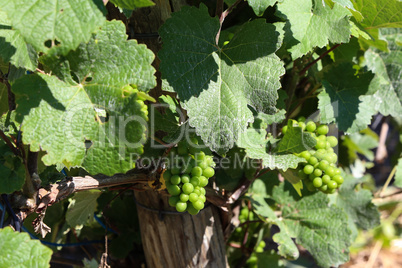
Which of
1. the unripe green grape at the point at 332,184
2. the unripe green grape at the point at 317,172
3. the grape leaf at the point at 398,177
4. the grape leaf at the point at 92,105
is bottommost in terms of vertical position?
the grape leaf at the point at 398,177

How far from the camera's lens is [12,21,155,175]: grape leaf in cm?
106

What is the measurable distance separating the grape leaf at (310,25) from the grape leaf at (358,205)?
1.17 m

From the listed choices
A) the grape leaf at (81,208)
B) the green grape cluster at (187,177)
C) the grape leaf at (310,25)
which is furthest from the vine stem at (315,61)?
the grape leaf at (81,208)

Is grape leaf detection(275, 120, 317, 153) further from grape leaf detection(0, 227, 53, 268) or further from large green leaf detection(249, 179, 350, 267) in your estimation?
grape leaf detection(0, 227, 53, 268)

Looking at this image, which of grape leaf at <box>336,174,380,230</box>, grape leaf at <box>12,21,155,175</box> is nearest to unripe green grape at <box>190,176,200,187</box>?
grape leaf at <box>12,21,155,175</box>

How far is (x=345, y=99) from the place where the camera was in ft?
5.82

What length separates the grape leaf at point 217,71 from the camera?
130cm

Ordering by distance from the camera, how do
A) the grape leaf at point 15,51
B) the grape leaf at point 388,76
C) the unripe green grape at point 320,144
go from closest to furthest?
1. the grape leaf at point 15,51
2. the unripe green grape at point 320,144
3. the grape leaf at point 388,76

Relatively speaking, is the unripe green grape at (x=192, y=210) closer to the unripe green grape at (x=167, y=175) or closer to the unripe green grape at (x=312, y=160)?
the unripe green grape at (x=167, y=175)

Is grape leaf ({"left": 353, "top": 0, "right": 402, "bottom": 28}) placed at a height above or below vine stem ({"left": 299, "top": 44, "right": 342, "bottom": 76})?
above

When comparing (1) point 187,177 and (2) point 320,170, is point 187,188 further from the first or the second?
(2) point 320,170

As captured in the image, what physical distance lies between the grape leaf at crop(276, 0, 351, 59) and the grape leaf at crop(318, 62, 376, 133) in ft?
1.27

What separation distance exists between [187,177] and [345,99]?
87 centimetres

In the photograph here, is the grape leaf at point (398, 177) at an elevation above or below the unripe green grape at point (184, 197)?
below
